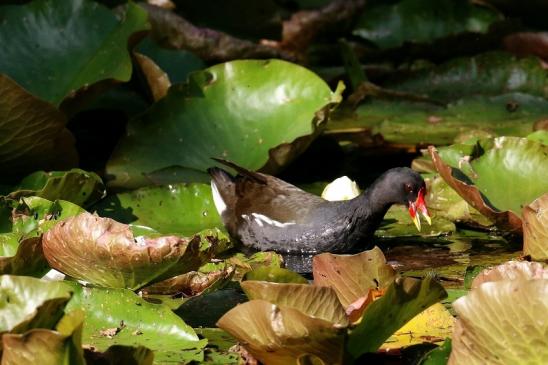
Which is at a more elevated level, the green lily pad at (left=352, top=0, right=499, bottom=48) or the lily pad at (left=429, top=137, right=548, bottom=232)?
the lily pad at (left=429, top=137, right=548, bottom=232)

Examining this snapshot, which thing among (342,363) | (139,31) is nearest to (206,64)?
(139,31)

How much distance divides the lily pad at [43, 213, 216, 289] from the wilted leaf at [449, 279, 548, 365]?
0.77 m

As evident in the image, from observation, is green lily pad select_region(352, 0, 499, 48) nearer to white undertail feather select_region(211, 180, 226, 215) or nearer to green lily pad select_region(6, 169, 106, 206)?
white undertail feather select_region(211, 180, 226, 215)

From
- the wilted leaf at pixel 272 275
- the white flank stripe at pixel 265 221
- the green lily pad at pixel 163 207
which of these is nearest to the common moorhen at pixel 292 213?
the white flank stripe at pixel 265 221

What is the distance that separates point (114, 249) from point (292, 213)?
6.78ft

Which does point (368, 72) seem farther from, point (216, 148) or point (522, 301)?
point (522, 301)

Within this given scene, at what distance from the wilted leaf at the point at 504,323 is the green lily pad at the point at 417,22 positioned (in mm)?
4753

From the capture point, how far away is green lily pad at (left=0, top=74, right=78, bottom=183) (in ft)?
13.6

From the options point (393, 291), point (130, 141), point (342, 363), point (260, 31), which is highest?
point (393, 291)

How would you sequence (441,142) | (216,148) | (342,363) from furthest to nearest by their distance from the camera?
(441,142) → (216,148) → (342,363)

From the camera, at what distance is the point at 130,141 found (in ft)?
16.0

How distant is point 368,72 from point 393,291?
150 inches

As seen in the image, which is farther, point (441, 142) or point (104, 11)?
point (441, 142)

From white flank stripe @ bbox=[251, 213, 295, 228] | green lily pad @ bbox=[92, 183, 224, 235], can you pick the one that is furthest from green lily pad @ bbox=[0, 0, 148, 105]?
white flank stripe @ bbox=[251, 213, 295, 228]
